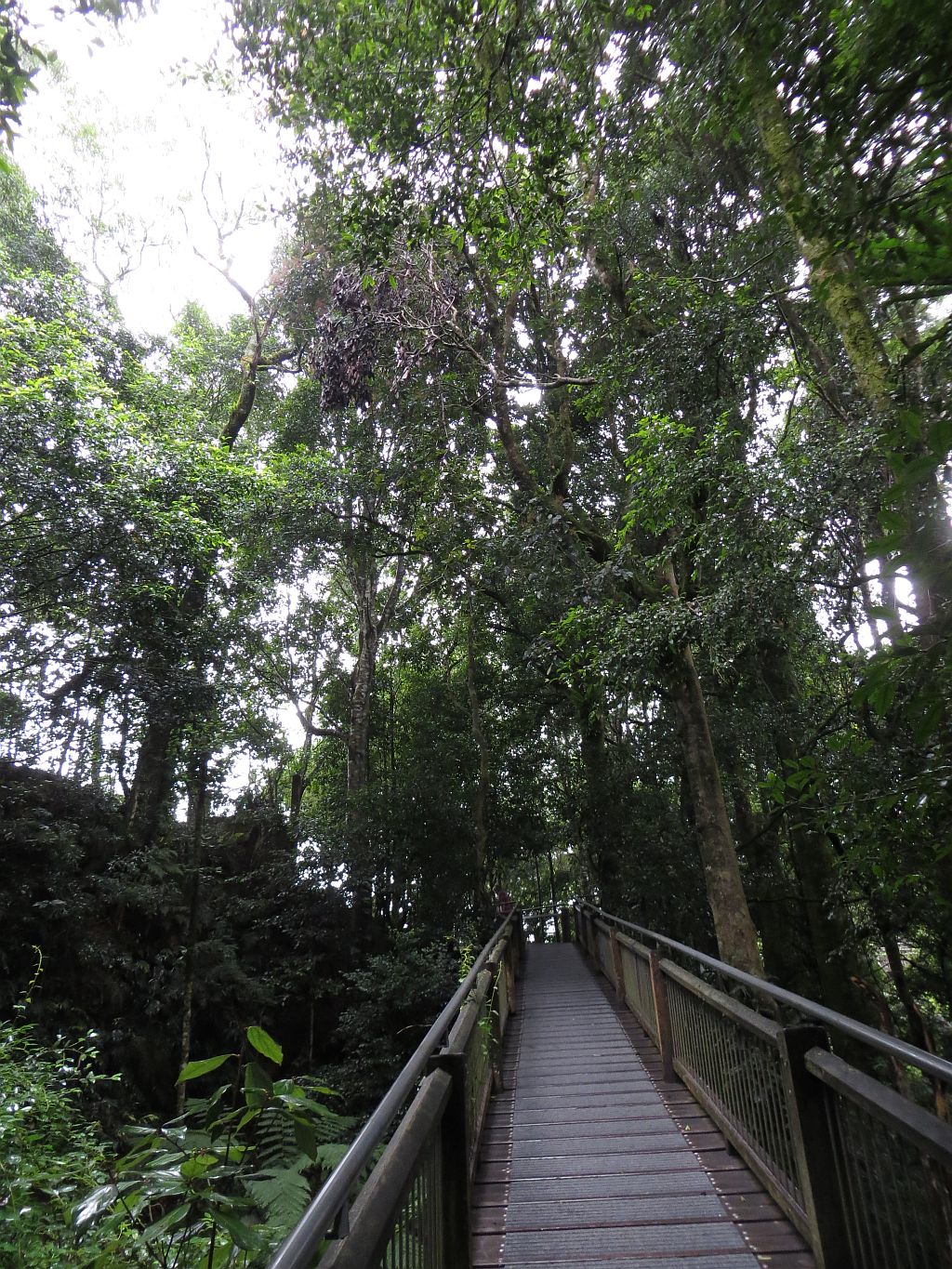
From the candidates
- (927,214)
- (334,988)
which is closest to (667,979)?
(927,214)

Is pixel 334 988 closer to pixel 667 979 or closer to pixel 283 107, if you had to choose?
pixel 667 979

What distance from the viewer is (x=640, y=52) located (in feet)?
12.3

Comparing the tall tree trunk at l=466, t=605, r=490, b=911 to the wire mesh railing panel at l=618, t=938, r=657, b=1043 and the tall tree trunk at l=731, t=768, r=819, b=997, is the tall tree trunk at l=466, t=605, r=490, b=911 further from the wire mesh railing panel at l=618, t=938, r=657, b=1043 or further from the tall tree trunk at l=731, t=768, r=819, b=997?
the wire mesh railing panel at l=618, t=938, r=657, b=1043

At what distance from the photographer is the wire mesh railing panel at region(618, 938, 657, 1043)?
20.8 ft

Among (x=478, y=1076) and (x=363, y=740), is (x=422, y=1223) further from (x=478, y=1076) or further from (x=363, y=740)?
(x=363, y=740)

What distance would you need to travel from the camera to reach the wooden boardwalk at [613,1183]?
2906mm

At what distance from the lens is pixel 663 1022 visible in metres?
5.49

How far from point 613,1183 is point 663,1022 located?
80.3 inches

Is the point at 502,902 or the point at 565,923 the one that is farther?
the point at 565,923

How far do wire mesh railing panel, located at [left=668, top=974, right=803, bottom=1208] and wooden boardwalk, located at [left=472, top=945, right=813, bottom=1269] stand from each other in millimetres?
162

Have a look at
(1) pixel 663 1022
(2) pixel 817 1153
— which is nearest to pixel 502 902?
(1) pixel 663 1022

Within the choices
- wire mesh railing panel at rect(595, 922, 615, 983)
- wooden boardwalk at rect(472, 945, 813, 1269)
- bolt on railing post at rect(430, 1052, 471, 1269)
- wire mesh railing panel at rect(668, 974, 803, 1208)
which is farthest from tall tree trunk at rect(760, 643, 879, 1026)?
bolt on railing post at rect(430, 1052, 471, 1269)

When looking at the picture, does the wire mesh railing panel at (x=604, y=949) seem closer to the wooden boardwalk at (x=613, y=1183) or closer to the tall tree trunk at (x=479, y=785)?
the tall tree trunk at (x=479, y=785)

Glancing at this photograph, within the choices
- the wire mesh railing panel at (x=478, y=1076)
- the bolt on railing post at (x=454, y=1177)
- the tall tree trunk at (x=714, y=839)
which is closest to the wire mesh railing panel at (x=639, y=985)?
the tall tree trunk at (x=714, y=839)
